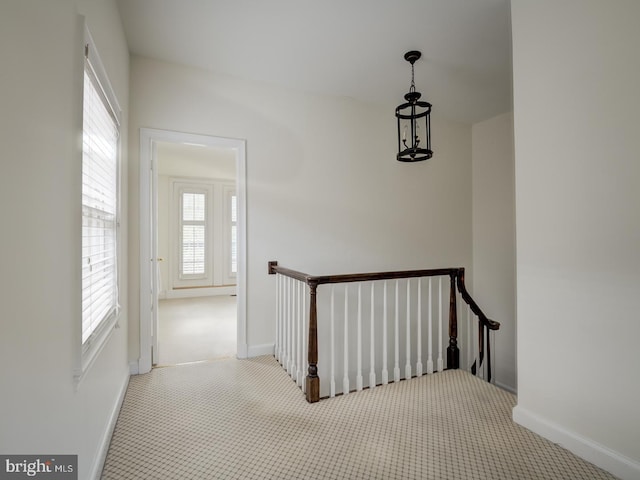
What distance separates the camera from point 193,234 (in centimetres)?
729

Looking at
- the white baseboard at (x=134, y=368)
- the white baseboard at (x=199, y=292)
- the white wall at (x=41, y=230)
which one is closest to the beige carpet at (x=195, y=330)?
the white baseboard at (x=199, y=292)

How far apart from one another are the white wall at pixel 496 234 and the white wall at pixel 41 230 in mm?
4420

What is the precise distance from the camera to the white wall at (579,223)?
1.63m

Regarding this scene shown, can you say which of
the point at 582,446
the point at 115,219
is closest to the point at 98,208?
the point at 115,219

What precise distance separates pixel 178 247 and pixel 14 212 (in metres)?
6.59

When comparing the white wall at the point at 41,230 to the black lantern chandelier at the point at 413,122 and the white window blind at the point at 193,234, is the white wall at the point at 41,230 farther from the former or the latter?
the white window blind at the point at 193,234

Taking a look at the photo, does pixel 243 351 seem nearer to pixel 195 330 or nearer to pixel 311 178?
pixel 195 330

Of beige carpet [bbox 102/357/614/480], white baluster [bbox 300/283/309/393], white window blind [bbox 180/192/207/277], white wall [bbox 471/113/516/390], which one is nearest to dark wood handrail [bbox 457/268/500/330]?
beige carpet [bbox 102/357/614/480]

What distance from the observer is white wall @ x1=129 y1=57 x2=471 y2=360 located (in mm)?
3124

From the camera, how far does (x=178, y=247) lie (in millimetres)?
7133

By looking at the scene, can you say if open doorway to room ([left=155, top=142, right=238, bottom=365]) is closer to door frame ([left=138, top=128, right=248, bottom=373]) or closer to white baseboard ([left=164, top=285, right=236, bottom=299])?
white baseboard ([left=164, top=285, right=236, bottom=299])

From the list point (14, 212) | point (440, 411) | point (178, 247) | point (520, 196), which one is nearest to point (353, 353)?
point (440, 411)

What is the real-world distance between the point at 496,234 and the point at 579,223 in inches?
113

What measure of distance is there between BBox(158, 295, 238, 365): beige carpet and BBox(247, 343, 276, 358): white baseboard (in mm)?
260
